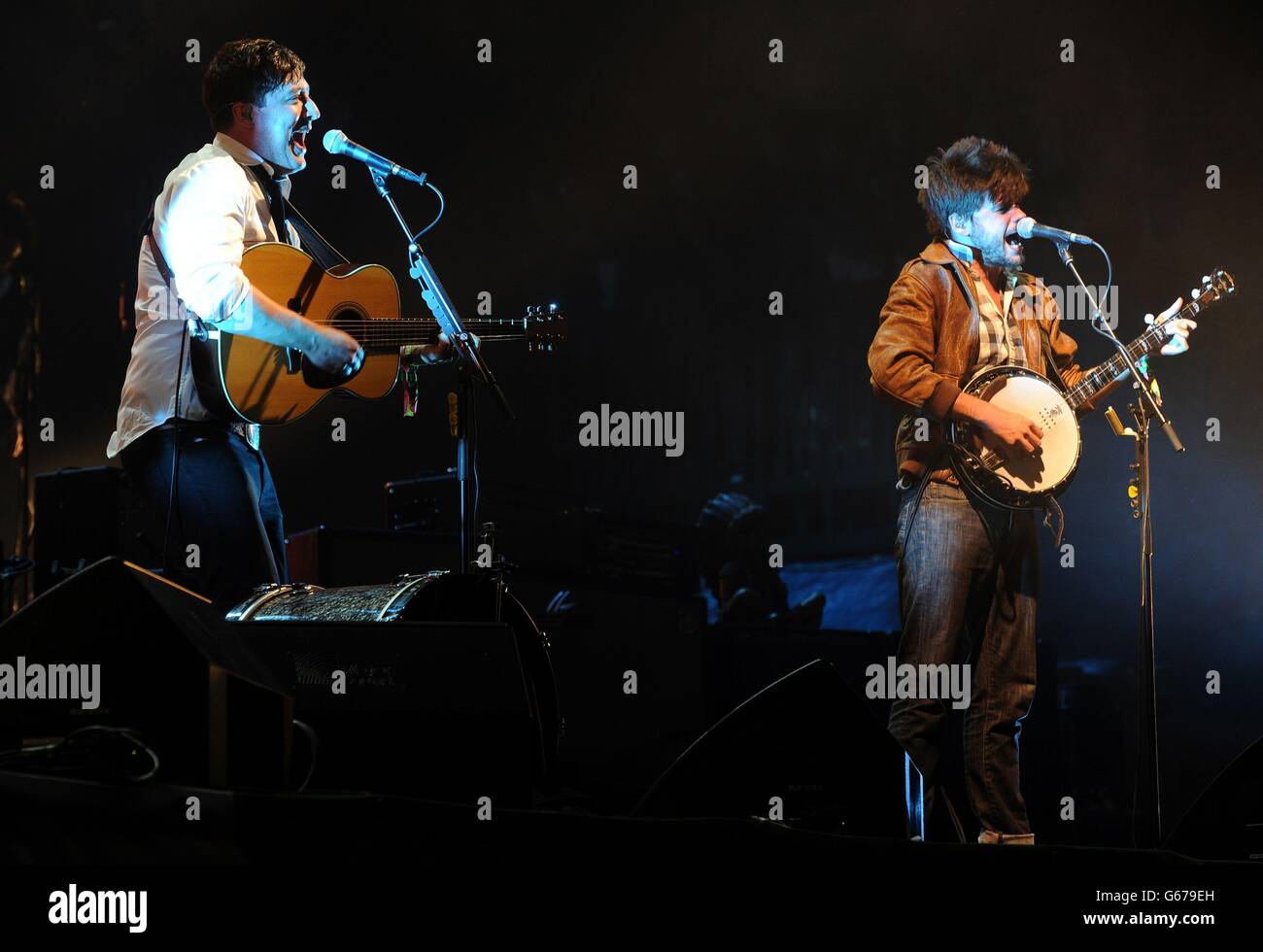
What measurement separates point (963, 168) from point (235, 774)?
294cm

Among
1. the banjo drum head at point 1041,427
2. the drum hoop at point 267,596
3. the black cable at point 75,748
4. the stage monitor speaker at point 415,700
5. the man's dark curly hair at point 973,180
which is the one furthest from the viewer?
the man's dark curly hair at point 973,180

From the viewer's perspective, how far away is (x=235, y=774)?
186 centimetres

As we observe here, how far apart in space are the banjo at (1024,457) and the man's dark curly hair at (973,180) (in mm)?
535

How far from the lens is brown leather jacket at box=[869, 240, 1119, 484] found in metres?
3.79

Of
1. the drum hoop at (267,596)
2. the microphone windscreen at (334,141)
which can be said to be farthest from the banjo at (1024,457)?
the microphone windscreen at (334,141)

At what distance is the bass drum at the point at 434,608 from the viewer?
3268mm

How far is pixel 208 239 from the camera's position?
11.3 ft

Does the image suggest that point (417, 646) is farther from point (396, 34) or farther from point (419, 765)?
point (396, 34)

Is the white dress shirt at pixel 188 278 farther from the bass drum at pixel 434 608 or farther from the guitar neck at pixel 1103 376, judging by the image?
the guitar neck at pixel 1103 376

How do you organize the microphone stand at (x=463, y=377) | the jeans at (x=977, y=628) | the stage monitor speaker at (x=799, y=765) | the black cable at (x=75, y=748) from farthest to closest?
the microphone stand at (x=463, y=377)
the jeans at (x=977, y=628)
the stage monitor speaker at (x=799, y=765)
the black cable at (x=75, y=748)

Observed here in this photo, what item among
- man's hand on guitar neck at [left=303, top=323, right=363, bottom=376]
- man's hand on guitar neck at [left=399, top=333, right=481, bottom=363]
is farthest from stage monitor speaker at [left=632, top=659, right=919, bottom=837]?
man's hand on guitar neck at [left=399, top=333, right=481, bottom=363]

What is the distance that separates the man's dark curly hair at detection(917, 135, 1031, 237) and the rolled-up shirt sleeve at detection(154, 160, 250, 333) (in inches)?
76.4
